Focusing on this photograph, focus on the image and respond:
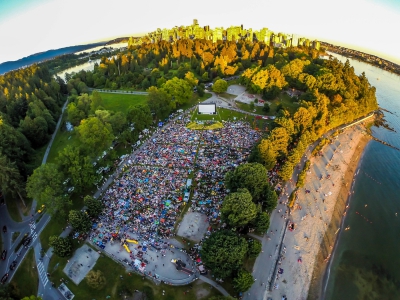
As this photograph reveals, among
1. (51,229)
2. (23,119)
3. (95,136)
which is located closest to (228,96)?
(95,136)

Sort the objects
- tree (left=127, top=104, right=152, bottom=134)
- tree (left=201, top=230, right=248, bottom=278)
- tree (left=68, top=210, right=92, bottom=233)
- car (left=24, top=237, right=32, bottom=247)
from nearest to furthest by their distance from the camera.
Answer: tree (left=201, top=230, right=248, bottom=278), tree (left=68, top=210, right=92, bottom=233), car (left=24, top=237, right=32, bottom=247), tree (left=127, top=104, right=152, bottom=134)

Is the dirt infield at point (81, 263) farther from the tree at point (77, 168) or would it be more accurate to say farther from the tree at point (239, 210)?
the tree at point (239, 210)

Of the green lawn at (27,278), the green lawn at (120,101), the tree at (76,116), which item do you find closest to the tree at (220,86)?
the green lawn at (120,101)

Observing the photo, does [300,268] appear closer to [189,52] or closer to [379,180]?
[379,180]

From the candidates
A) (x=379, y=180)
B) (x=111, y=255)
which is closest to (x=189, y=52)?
(x=379, y=180)

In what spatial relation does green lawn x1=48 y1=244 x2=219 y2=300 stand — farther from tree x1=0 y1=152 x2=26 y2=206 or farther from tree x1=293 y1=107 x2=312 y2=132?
tree x1=293 y1=107 x2=312 y2=132

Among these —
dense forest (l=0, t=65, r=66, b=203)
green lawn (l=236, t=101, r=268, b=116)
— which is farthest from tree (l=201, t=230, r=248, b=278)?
green lawn (l=236, t=101, r=268, b=116)
